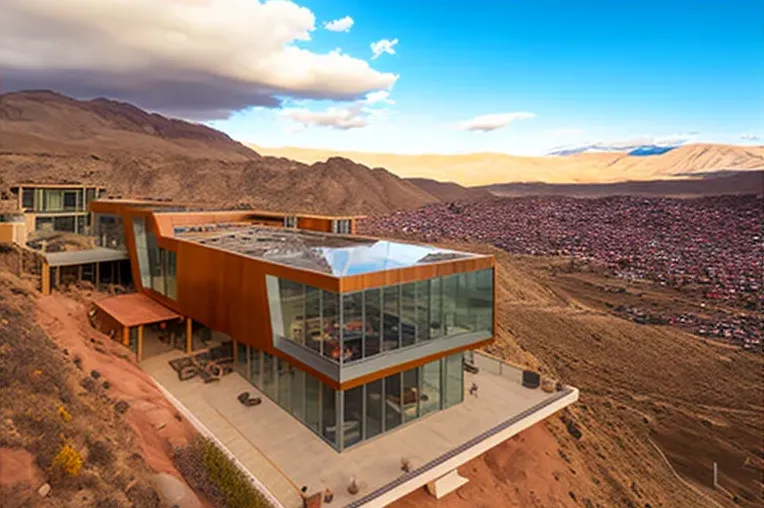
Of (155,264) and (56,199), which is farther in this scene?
(56,199)

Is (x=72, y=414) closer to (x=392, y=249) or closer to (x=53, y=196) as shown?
(x=392, y=249)

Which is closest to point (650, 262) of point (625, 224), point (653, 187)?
point (625, 224)

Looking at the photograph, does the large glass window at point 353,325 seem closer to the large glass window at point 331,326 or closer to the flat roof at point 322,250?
the large glass window at point 331,326

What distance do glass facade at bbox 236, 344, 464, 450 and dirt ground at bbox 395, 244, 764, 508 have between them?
6.88 feet

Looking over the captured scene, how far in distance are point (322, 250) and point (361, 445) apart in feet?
21.1

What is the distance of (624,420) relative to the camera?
22.1 meters

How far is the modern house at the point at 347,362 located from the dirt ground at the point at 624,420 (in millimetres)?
1517

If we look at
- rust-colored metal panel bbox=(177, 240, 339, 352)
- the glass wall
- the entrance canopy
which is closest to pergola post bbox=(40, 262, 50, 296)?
the entrance canopy

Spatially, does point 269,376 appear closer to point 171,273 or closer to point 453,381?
point 453,381


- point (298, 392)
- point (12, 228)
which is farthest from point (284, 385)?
point (12, 228)

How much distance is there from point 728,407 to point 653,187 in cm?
11323

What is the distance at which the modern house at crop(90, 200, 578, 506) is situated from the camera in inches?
462

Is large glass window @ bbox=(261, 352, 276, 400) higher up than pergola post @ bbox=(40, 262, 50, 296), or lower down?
lower down

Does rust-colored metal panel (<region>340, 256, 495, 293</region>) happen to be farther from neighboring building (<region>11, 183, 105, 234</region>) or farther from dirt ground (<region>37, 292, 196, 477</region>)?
neighboring building (<region>11, 183, 105, 234</region>)
